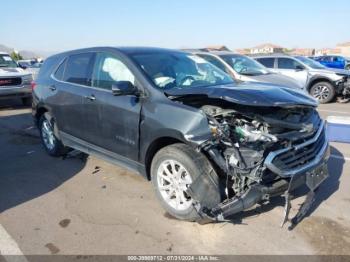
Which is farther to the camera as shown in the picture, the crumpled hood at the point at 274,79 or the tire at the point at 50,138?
the crumpled hood at the point at 274,79

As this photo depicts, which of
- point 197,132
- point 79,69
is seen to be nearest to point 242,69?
point 79,69

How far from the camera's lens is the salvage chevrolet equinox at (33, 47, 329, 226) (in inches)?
134

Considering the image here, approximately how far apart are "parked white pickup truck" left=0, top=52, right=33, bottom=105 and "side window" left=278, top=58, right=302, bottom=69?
28.8 ft

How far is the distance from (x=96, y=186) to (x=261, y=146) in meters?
2.47

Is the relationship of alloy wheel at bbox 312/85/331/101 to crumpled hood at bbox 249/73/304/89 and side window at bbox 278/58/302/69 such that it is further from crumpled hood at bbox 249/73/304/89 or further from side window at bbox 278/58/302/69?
crumpled hood at bbox 249/73/304/89

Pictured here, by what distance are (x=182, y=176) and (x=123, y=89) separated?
1.18 meters

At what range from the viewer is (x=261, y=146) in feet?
11.2

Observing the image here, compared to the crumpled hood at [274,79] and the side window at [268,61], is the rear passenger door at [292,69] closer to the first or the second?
the side window at [268,61]

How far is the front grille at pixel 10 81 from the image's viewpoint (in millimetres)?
11096

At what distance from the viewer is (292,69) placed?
1274cm

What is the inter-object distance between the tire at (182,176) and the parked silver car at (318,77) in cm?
949

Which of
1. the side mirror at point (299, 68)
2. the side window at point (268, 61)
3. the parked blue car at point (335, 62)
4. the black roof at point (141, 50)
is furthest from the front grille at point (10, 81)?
the parked blue car at point (335, 62)

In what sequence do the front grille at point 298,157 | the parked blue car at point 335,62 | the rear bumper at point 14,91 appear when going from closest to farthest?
the front grille at point 298,157, the rear bumper at point 14,91, the parked blue car at point 335,62

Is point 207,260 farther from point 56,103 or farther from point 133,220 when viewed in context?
point 56,103
